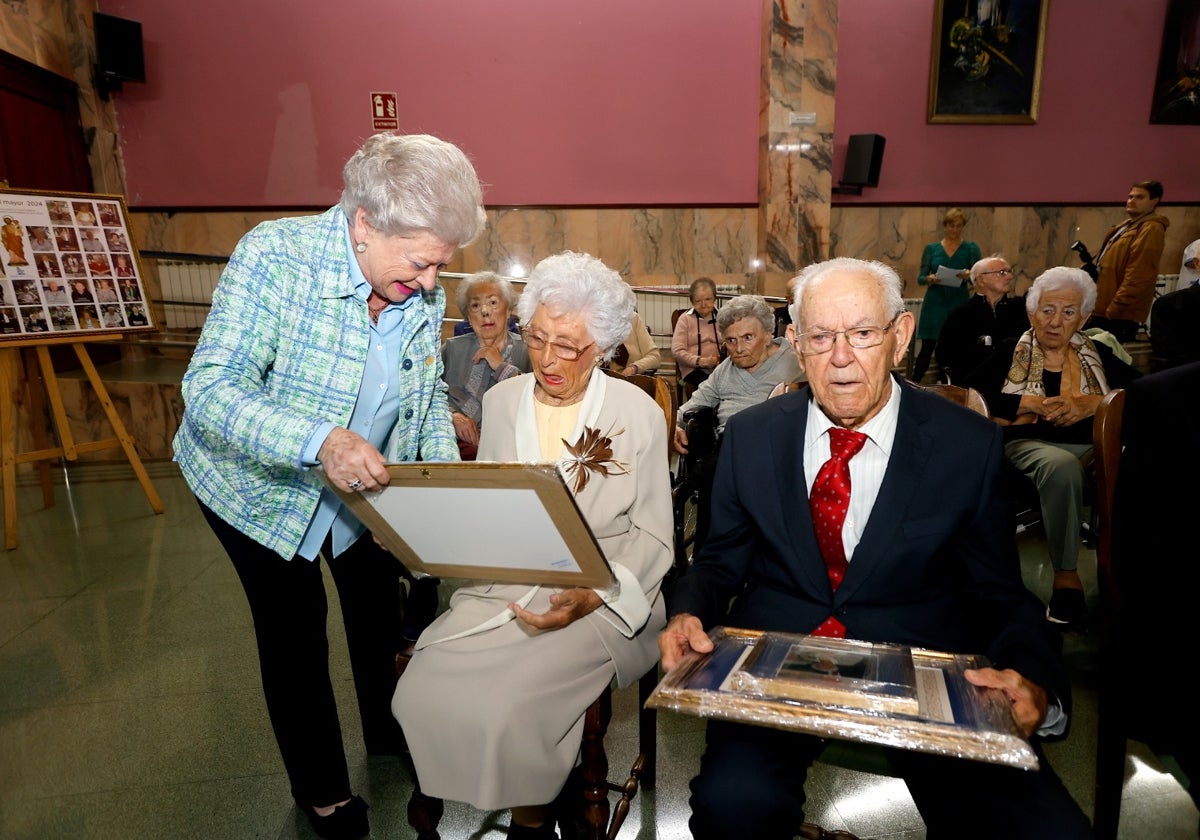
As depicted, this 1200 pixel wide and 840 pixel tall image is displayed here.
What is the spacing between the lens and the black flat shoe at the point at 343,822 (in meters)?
1.82

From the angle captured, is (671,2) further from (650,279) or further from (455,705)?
(455,705)

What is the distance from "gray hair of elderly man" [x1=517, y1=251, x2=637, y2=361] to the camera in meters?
1.82

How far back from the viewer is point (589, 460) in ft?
5.68

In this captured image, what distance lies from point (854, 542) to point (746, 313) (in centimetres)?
224

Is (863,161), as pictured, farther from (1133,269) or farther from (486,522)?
(486,522)

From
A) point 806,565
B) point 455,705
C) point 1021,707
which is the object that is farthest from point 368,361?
point 1021,707

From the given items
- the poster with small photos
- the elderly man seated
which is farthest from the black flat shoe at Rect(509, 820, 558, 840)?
the poster with small photos

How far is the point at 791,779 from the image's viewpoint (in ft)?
4.40

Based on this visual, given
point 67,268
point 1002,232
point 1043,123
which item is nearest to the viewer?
point 67,268

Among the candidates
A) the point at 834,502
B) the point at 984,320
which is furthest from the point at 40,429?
the point at 984,320

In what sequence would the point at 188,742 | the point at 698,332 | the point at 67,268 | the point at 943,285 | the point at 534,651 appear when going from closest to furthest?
the point at 534,651
the point at 188,742
the point at 67,268
the point at 698,332
the point at 943,285

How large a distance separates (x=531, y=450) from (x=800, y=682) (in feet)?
3.06

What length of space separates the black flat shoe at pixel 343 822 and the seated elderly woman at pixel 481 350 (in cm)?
197

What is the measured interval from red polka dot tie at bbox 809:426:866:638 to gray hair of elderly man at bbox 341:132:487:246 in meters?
0.92
